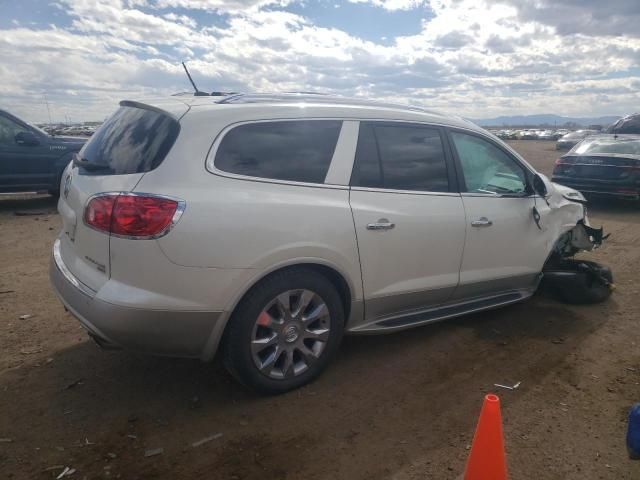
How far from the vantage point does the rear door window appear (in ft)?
11.7

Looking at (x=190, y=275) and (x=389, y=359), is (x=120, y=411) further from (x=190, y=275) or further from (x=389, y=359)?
(x=389, y=359)

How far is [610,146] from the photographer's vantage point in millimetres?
10836

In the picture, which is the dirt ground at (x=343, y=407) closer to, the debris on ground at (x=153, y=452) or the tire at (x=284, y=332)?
the debris on ground at (x=153, y=452)

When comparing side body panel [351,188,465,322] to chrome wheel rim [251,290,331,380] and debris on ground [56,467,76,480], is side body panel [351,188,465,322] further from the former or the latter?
debris on ground [56,467,76,480]

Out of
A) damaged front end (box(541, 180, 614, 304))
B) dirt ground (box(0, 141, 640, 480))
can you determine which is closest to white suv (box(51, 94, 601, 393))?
dirt ground (box(0, 141, 640, 480))

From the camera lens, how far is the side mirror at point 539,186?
4.66 m

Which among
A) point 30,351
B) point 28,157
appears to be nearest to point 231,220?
point 30,351

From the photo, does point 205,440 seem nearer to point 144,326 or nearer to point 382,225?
point 144,326

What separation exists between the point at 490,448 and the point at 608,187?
31.0ft

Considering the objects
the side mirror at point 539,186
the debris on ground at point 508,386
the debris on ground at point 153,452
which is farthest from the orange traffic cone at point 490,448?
the side mirror at point 539,186

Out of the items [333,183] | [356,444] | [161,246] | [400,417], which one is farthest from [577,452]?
[161,246]

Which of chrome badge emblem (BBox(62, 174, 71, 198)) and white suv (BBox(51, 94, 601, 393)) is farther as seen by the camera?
chrome badge emblem (BBox(62, 174, 71, 198))

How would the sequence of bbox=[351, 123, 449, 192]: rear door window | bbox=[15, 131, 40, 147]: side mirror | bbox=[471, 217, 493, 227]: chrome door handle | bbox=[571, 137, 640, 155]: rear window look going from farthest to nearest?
bbox=[571, 137, 640, 155]: rear window
bbox=[15, 131, 40, 147]: side mirror
bbox=[471, 217, 493, 227]: chrome door handle
bbox=[351, 123, 449, 192]: rear door window

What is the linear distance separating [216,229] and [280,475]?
131 centimetres
